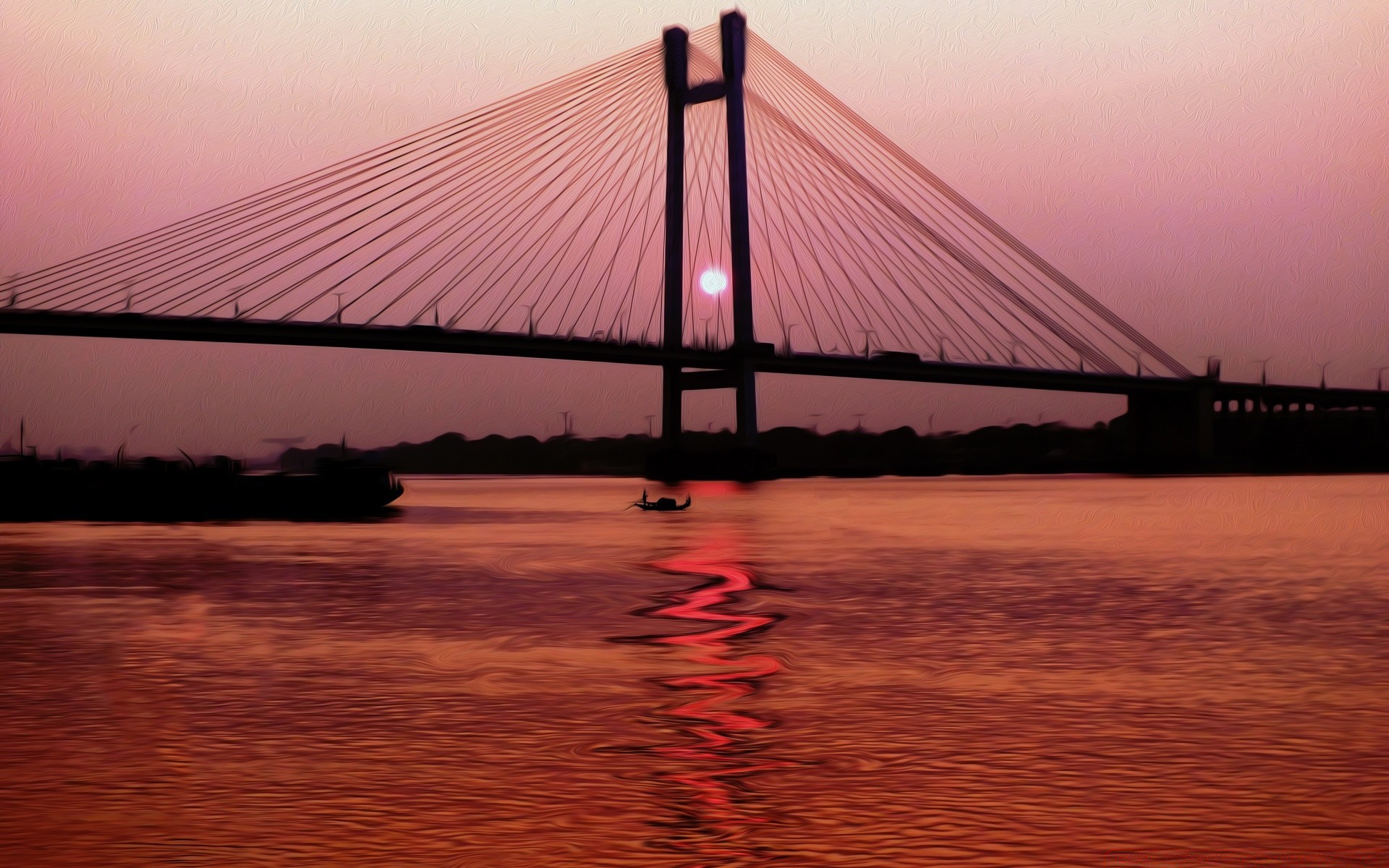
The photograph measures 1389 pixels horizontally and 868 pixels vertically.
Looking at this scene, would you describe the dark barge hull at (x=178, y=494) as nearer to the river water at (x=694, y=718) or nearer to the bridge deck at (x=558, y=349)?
the bridge deck at (x=558, y=349)

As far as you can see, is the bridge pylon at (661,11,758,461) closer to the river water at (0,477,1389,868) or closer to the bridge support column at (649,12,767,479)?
the bridge support column at (649,12,767,479)

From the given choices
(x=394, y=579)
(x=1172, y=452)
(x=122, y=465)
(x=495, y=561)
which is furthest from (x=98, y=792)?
(x=1172, y=452)

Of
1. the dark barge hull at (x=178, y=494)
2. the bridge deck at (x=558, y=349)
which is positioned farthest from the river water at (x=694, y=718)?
the dark barge hull at (x=178, y=494)

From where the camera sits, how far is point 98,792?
21.8 ft

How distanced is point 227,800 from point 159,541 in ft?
86.4

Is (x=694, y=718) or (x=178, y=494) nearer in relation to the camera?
(x=694, y=718)

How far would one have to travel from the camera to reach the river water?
19.2 feet

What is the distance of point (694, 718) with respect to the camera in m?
8.63

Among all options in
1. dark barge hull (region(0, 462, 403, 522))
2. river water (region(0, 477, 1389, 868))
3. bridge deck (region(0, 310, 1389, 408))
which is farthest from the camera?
dark barge hull (region(0, 462, 403, 522))

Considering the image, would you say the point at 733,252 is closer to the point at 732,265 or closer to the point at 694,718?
the point at 732,265

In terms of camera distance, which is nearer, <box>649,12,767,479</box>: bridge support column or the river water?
the river water

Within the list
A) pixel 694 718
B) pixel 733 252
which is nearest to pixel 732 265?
pixel 733 252

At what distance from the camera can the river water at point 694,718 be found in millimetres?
5840

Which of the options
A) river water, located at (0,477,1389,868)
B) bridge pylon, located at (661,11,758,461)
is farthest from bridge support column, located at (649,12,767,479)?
river water, located at (0,477,1389,868)
